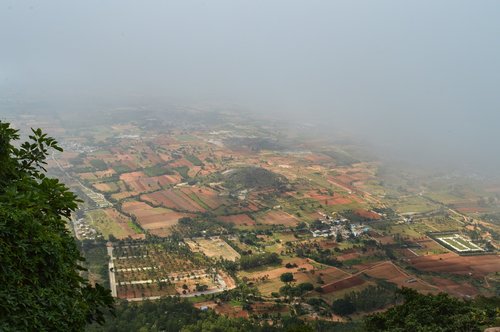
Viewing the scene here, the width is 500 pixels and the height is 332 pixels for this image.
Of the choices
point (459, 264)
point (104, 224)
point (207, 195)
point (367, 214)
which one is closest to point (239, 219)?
point (207, 195)

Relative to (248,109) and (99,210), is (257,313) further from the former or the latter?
(248,109)

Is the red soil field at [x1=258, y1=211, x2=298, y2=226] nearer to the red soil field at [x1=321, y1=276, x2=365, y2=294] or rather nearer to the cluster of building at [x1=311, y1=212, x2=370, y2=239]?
the cluster of building at [x1=311, y1=212, x2=370, y2=239]

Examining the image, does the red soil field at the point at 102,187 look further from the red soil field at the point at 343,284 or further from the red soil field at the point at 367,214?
the red soil field at the point at 343,284

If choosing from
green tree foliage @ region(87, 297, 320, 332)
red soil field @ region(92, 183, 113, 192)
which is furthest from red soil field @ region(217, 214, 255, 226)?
red soil field @ region(92, 183, 113, 192)

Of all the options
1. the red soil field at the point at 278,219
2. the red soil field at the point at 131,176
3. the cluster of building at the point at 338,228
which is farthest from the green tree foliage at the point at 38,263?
the red soil field at the point at 131,176

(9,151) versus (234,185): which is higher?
(9,151)

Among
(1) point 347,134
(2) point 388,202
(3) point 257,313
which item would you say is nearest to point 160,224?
(3) point 257,313
